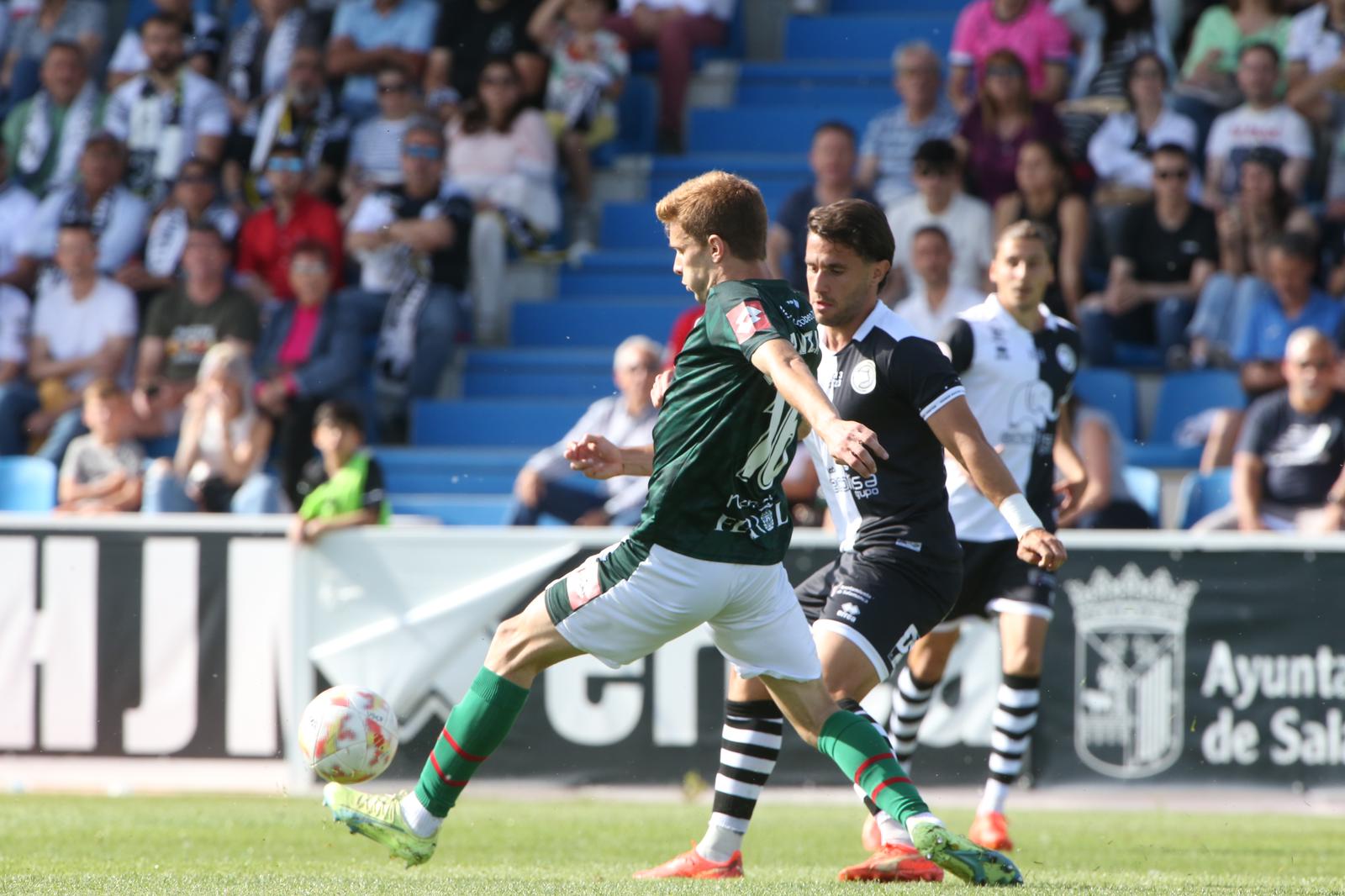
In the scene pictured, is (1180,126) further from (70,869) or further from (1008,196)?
(70,869)

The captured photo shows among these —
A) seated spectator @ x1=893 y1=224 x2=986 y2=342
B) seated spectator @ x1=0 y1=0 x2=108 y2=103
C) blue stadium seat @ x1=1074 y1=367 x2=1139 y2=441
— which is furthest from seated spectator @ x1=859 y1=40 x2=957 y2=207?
seated spectator @ x1=0 y1=0 x2=108 y2=103

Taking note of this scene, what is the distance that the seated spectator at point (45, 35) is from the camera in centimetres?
1571

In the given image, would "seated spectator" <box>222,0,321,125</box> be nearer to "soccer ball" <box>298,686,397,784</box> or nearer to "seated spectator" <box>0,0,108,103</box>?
"seated spectator" <box>0,0,108,103</box>

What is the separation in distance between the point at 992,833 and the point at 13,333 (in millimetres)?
9123

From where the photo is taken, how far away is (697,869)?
5.68m

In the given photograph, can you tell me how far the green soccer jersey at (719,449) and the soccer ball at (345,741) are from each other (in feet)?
4.14

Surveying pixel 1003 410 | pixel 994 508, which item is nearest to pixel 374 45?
pixel 1003 410

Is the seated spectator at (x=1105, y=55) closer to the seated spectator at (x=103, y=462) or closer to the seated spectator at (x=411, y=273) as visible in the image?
the seated spectator at (x=411, y=273)

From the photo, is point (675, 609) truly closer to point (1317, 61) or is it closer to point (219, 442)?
point (219, 442)

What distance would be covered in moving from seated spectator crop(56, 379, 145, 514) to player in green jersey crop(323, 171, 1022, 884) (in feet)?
21.6

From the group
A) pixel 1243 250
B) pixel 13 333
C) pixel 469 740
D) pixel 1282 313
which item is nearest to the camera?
pixel 469 740

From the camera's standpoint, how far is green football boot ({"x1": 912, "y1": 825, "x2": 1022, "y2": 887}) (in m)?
4.98

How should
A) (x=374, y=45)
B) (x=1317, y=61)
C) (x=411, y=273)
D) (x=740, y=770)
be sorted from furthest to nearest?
(x=374, y=45) < (x=411, y=273) < (x=1317, y=61) < (x=740, y=770)

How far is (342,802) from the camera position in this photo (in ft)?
17.2
